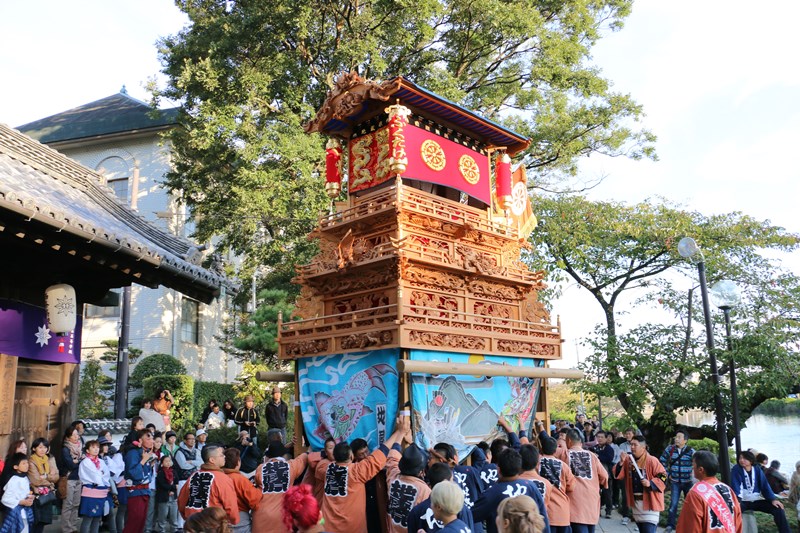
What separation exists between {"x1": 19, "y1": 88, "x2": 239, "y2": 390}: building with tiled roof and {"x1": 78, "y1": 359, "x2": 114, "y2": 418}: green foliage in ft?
7.29

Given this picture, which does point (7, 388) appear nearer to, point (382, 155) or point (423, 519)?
point (423, 519)

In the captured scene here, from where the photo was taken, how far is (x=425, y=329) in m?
11.3

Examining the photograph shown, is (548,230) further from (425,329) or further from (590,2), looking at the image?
(425,329)

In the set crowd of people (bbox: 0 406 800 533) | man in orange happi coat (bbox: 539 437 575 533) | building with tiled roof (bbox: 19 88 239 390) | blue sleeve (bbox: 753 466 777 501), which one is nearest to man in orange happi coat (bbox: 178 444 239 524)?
crowd of people (bbox: 0 406 800 533)

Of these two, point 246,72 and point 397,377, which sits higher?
point 246,72

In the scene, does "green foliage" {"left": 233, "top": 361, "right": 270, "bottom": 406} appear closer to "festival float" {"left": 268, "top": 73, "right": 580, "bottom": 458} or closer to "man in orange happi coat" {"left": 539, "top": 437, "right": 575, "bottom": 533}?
"festival float" {"left": 268, "top": 73, "right": 580, "bottom": 458}

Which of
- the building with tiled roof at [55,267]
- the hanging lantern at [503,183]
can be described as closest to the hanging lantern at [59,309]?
the building with tiled roof at [55,267]

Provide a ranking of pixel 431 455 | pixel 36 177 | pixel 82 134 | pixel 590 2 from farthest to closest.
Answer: pixel 82 134 → pixel 590 2 → pixel 36 177 → pixel 431 455

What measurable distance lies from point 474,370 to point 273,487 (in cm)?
520

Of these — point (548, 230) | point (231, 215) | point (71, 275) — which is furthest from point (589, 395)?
point (71, 275)

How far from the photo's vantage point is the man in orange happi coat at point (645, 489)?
29.2 feet

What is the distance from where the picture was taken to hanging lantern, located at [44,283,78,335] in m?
7.32

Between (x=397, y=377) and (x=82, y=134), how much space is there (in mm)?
24947

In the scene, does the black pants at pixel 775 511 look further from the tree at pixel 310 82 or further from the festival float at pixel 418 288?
the tree at pixel 310 82
